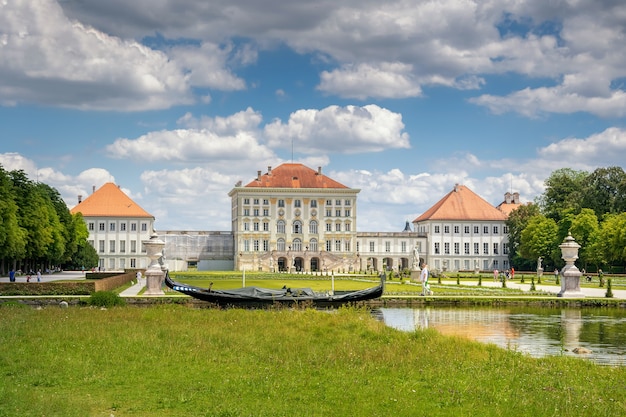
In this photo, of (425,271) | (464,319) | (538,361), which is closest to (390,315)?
(464,319)

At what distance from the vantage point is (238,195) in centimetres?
10725

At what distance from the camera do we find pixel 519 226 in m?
97.1

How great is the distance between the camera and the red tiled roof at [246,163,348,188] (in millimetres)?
108500

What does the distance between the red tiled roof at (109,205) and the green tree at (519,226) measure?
1855 inches

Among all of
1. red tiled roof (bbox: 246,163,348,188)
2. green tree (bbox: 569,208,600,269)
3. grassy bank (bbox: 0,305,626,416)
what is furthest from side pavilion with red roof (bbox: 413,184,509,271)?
grassy bank (bbox: 0,305,626,416)

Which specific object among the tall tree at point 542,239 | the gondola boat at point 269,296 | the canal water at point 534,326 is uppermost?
the tall tree at point 542,239

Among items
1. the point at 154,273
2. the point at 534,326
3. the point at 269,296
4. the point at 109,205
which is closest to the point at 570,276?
the point at 534,326

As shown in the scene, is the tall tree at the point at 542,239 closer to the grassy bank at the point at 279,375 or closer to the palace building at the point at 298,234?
the palace building at the point at 298,234

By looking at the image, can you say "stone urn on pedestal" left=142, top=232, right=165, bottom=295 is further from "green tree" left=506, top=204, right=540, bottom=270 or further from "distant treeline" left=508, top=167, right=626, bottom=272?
"green tree" left=506, top=204, right=540, bottom=270

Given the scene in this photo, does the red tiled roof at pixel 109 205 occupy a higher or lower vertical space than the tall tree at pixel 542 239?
higher

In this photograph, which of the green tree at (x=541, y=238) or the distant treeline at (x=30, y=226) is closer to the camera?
the distant treeline at (x=30, y=226)

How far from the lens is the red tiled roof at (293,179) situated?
10850 centimetres

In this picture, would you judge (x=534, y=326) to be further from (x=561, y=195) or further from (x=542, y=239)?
(x=561, y=195)

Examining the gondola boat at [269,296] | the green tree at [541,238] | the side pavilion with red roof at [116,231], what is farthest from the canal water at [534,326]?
the side pavilion with red roof at [116,231]
